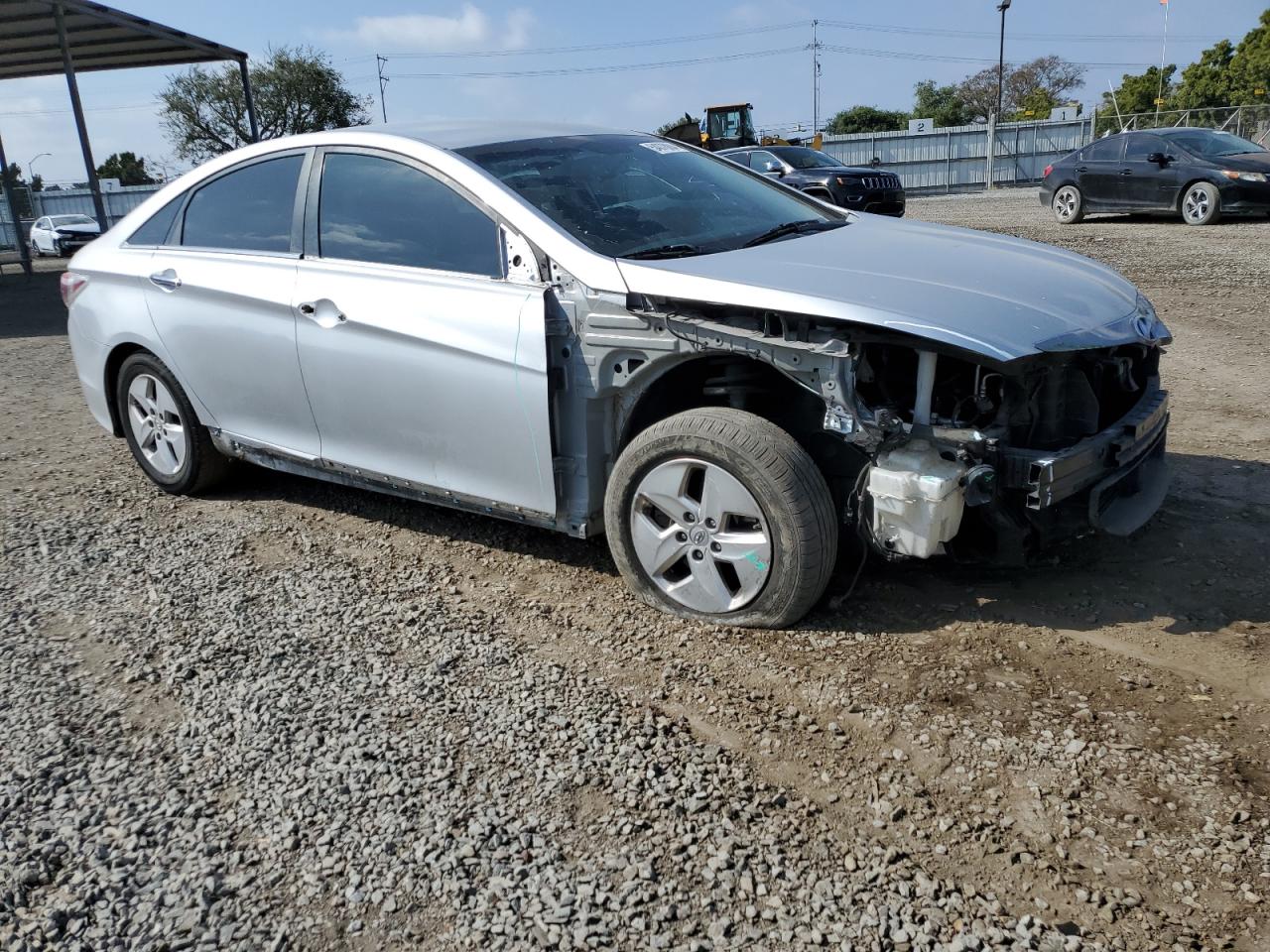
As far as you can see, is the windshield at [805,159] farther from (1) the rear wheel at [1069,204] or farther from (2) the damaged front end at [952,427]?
(2) the damaged front end at [952,427]

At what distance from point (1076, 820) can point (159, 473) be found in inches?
183

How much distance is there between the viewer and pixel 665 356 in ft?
11.4

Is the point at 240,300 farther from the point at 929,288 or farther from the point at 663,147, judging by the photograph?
the point at 929,288

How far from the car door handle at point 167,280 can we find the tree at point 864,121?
67954mm

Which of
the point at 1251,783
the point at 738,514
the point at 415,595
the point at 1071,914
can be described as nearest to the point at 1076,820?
the point at 1071,914

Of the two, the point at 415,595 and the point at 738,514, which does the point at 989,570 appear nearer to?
the point at 738,514

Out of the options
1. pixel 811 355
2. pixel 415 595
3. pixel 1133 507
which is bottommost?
pixel 415 595

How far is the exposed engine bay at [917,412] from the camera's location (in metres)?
3.15

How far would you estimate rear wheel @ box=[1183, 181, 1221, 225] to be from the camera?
14.4 meters

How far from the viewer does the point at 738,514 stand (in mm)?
3449

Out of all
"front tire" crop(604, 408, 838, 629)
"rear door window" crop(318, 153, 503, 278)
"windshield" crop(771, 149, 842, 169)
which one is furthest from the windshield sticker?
"windshield" crop(771, 149, 842, 169)

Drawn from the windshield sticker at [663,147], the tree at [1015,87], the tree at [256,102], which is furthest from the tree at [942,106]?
the windshield sticker at [663,147]

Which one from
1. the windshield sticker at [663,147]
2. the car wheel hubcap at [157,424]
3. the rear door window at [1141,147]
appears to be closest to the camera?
the windshield sticker at [663,147]

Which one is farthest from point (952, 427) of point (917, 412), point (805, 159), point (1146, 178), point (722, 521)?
point (805, 159)
